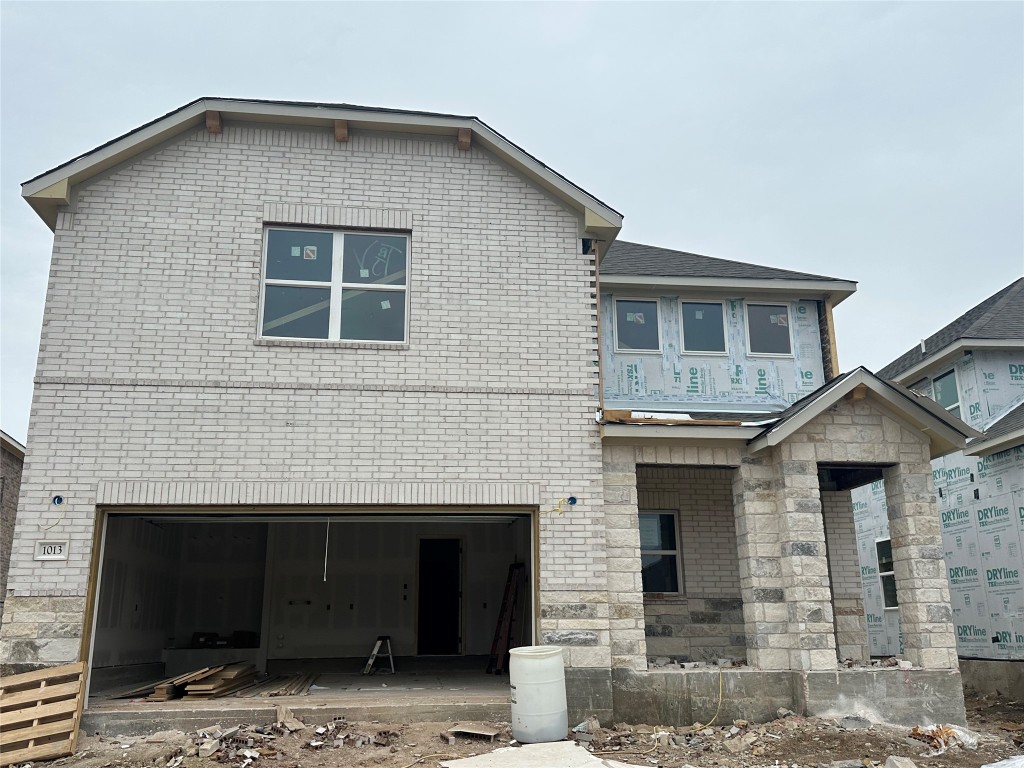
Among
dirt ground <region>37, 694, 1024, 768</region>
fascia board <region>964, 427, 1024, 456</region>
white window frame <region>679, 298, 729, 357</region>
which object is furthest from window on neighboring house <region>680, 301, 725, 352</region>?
dirt ground <region>37, 694, 1024, 768</region>

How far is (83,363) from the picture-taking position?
10.4m

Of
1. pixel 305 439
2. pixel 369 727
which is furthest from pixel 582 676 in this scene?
pixel 305 439

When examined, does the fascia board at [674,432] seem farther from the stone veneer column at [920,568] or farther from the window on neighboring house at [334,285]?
the window on neighboring house at [334,285]

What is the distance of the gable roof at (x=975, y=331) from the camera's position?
15.7m

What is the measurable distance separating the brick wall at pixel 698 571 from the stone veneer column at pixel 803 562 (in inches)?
81.0

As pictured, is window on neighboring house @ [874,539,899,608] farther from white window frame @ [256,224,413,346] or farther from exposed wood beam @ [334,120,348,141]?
exposed wood beam @ [334,120,348,141]

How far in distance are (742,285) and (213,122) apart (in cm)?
853

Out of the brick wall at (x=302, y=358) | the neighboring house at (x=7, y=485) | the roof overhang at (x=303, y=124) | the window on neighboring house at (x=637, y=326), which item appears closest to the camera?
the brick wall at (x=302, y=358)

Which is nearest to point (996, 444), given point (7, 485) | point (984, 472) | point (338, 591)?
point (984, 472)

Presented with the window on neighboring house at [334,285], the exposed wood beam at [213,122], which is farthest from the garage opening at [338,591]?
the exposed wood beam at [213,122]

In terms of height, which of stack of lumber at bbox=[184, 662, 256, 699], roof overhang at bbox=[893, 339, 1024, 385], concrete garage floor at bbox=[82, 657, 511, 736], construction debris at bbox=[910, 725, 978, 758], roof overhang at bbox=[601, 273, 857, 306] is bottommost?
construction debris at bbox=[910, 725, 978, 758]

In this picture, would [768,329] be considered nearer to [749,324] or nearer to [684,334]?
[749,324]

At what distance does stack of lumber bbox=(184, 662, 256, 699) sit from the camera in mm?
10469

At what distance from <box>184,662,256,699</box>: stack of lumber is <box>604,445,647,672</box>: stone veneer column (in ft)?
15.9
